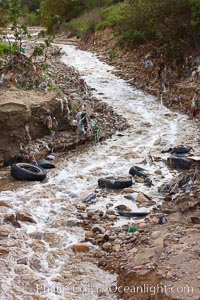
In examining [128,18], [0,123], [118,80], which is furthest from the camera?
[128,18]

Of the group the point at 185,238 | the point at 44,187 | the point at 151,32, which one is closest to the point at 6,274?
the point at 185,238

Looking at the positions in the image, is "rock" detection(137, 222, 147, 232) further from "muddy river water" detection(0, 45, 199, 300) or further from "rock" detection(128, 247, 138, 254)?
"rock" detection(128, 247, 138, 254)

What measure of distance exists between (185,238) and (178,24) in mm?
9905

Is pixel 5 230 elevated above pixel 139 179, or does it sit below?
above

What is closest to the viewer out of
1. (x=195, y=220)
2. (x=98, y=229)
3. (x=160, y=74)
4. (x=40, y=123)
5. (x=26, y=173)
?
(x=195, y=220)

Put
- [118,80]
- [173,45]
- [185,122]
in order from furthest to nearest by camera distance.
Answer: [118,80]
[173,45]
[185,122]

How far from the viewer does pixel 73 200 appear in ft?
22.0

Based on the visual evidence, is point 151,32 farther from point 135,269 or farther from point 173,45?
point 135,269

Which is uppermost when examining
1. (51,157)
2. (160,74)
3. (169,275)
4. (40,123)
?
(160,74)

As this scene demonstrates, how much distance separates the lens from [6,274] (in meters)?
4.75

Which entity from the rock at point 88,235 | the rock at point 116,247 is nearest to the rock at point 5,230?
the rock at point 88,235

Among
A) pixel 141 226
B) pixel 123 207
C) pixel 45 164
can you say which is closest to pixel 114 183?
pixel 123 207

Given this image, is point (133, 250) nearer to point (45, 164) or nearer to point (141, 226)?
point (141, 226)

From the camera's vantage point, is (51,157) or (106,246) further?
(51,157)
